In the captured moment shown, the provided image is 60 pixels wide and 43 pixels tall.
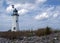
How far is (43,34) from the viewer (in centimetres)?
1330

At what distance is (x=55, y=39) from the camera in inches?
462

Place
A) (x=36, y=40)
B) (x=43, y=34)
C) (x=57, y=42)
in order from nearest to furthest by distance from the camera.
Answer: (x=57, y=42), (x=36, y=40), (x=43, y=34)

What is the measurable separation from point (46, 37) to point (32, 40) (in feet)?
3.02

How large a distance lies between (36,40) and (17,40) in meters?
1.19

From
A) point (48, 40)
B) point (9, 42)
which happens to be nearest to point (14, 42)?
point (9, 42)

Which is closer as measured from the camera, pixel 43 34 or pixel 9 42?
pixel 9 42

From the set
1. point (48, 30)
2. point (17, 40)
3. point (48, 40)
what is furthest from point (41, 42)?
point (48, 30)

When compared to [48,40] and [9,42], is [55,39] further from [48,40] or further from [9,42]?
[9,42]

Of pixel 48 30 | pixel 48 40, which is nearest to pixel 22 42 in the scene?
pixel 48 40

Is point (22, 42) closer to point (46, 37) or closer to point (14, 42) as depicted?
point (14, 42)

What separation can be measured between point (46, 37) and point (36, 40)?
0.74 meters

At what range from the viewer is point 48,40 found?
11.7 metres

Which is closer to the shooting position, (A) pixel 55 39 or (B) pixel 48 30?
(A) pixel 55 39

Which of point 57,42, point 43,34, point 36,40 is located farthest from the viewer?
point 43,34
